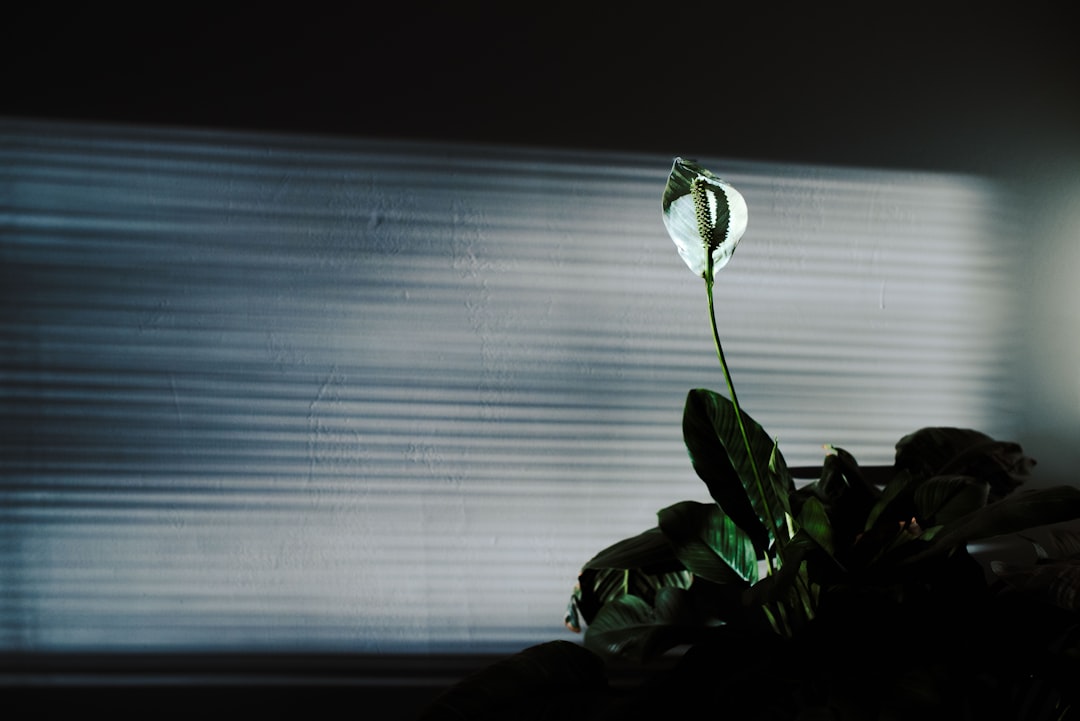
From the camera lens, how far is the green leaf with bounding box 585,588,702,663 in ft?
3.87

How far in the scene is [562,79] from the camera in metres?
1.58

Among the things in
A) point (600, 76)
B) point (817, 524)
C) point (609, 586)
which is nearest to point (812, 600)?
point (817, 524)

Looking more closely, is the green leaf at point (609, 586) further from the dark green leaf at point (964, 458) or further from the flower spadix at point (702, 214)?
the flower spadix at point (702, 214)

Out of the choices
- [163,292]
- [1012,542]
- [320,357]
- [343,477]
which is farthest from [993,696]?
[163,292]

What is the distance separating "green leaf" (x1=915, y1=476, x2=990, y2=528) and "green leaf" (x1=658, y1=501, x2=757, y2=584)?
243 mm

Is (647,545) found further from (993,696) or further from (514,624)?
(993,696)

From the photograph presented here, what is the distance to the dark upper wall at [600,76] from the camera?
4.92 feet

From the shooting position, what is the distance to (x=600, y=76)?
1.59 metres

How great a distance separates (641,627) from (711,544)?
16 cm

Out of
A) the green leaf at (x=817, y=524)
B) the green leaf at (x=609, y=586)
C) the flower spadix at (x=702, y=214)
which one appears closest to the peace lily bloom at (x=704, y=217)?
the flower spadix at (x=702, y=214)

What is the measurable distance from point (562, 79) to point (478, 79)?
15cm

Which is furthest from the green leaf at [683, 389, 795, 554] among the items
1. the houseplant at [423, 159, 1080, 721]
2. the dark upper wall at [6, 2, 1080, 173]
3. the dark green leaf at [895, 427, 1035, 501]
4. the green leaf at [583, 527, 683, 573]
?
the dark upper wall at [6, 2, 1080, 173]

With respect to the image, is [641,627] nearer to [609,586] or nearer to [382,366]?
[609,586]

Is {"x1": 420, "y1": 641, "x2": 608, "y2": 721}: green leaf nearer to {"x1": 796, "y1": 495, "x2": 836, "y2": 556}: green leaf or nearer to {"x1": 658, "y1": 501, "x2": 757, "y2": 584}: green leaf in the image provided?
{"x1": 658, "y1": 501, "x2": 757, "y2": 584}: green leaf
